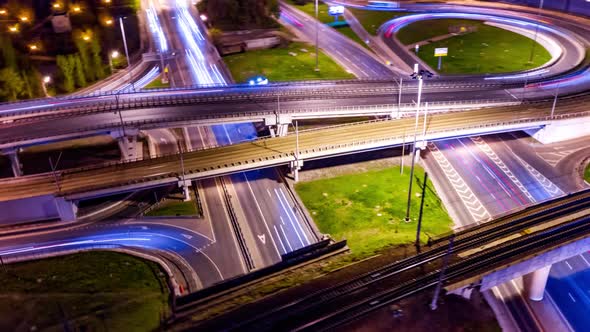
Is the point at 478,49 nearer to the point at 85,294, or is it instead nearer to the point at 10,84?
the point at 10,84

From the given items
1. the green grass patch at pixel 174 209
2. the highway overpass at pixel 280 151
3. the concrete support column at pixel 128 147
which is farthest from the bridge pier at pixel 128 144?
the green grass patch at pixel 174 209

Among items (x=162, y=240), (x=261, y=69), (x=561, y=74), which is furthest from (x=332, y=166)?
(x=561, y=74)

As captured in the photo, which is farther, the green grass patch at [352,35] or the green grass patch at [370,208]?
the green grass patch at [352,35]

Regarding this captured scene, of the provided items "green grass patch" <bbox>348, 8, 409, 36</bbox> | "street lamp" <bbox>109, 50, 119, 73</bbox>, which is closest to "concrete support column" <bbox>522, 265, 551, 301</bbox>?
"street lamp" <bbox>109, 50, 119, 73</bbox>

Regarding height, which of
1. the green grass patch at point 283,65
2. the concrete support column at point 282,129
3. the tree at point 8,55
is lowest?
the concrete support column at point 282,129

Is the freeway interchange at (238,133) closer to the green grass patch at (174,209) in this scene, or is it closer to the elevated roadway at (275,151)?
the elevated roadway at (275,151)

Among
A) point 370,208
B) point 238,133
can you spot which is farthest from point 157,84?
point 370,208
